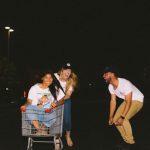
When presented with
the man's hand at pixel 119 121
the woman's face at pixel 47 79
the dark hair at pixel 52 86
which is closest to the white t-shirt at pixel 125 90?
the man's hand at pixel 119 121

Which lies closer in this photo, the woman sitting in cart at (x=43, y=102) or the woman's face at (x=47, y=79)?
the woman sitting in cart at (x=43, y=102)

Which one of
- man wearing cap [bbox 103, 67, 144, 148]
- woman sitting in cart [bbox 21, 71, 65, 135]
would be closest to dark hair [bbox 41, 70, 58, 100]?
woman sitting in cart [bbox 21, 71, 65, 135]

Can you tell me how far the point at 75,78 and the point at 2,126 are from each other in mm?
5573

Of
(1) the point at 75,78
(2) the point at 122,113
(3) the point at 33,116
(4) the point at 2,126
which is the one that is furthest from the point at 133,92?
(4) the point at 2,126

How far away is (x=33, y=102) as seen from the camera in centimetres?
852

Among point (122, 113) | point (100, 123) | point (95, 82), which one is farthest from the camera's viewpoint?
point (95, 82)

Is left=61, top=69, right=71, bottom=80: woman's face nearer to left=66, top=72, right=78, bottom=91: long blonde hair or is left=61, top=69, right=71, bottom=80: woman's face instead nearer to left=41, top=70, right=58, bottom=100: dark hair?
left=66, top=72, right=78, bottom=91: long blonde hair

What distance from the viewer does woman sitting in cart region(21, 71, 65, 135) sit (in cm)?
796

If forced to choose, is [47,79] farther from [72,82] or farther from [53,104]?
[72,82]

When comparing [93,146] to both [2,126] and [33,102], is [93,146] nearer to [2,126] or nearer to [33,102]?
[33,102]

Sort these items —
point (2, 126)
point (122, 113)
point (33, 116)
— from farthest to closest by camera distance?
point (2, 126), point (122, 113), point (33, 116)

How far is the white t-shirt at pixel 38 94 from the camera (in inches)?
335

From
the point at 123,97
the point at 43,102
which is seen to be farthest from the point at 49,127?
the point at 123,97

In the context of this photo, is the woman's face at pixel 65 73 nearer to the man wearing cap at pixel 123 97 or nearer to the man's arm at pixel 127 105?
the man wearing cap at pixel 123 97
